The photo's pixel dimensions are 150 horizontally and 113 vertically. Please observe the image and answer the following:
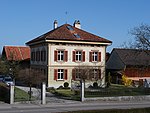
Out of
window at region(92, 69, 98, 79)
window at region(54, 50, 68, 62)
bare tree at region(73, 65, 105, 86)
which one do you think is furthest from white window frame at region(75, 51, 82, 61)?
window at region(92, 69, 98, 79)

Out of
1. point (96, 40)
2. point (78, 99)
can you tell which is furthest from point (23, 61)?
point (78, 99)

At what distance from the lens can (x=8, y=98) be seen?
80.2 ft

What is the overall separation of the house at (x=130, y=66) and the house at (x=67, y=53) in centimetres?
732

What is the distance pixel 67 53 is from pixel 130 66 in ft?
45.9

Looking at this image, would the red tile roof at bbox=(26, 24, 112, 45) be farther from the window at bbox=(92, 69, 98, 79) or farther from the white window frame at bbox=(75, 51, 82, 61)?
the window at bbox=(92, 69, 98, 79)

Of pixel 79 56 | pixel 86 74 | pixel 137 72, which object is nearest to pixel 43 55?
pixel 79 56

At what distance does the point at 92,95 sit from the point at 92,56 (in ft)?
55.6

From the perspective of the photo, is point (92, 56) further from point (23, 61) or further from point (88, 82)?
point (23, 61)

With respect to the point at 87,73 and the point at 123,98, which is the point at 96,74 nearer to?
the point at 87,73

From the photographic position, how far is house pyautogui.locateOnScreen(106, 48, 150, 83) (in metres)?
50.6

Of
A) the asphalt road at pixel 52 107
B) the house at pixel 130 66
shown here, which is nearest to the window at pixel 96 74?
the house at pixel 130 66

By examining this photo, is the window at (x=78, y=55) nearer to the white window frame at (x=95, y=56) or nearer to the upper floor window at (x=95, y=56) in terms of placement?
the upper floor window at (x=95, y=56)

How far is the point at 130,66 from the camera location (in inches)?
2008

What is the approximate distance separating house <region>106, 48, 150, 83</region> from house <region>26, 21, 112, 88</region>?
7317 millimetres
